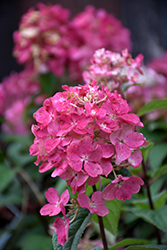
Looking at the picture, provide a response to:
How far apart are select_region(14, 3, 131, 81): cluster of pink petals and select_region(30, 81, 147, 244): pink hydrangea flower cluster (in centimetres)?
67

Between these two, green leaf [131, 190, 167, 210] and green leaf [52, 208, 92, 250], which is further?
green leaf [131, 190, 167, 210]

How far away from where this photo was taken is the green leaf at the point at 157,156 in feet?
→ 2.30

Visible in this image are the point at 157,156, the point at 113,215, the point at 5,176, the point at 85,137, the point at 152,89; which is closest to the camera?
the point at 85,137

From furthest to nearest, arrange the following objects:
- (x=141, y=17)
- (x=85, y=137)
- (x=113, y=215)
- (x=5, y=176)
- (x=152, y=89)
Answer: (x=141, y=17), (x=152, y=89), (x=5, y=176), (x=113, y=215), (x=85, y=137)

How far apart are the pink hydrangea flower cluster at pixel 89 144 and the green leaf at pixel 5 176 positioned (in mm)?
508

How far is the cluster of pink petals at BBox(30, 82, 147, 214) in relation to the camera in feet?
1.14

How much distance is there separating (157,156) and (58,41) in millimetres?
595

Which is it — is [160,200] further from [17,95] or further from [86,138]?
[17,95]

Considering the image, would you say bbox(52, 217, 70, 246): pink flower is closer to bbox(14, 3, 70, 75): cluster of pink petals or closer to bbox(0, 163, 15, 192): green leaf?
bbox(0, 163, 15, 192): green leaf

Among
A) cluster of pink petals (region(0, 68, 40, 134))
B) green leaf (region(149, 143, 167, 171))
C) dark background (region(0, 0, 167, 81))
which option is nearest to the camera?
green leaf (region(149, 143, 167, 171))

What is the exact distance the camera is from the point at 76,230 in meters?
0.39

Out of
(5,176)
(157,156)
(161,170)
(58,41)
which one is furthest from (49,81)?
(161,170)

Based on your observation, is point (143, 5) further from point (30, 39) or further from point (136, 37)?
point (30, 39)

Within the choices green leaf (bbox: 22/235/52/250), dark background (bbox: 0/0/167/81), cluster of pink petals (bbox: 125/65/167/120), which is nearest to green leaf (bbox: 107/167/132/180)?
green leaf (bbox: 22/235/52/250)
